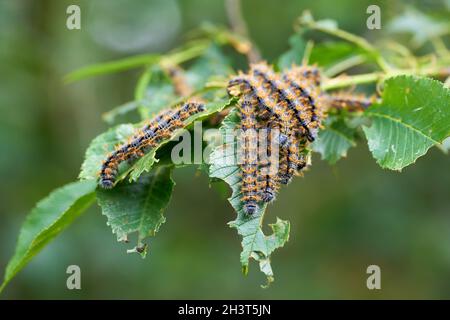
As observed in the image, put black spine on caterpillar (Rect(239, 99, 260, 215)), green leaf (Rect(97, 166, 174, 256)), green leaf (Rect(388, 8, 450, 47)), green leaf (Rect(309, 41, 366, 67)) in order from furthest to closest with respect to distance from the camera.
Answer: green leaf (Rect(388, 8, 450, 47)) → green leaf (Rect(309, 41, 366, 67)) → green leaf (Rect(97, 166, 174, 256)) → black spine on caterpillar (Rect(239, 99, 260, 215))

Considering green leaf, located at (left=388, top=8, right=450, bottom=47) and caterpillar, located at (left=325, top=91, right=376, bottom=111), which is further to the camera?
green leaf, located at (left=388, top=8, right=450, bottom=47)

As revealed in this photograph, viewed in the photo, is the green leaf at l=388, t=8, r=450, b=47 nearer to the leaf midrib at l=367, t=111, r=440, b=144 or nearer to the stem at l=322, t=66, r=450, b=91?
the stem at l=322, t=66, r=450, b=91

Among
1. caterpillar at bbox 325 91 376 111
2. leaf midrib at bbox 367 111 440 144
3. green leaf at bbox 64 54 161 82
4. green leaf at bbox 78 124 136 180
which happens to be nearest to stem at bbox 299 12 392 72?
caterpillar at bbox 325 91 376 111

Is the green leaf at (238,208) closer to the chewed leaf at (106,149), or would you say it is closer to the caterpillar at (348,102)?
the chewed leaf at (106,149)

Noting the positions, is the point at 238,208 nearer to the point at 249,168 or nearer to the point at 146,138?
the point at 249,168

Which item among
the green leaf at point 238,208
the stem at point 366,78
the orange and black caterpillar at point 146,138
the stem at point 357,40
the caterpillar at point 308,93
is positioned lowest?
the green leaf at point 238,208

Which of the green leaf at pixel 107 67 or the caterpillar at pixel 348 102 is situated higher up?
the green leaf at pixel 107 67

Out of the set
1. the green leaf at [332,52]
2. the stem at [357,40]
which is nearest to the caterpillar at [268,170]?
the stem at [357,40]
